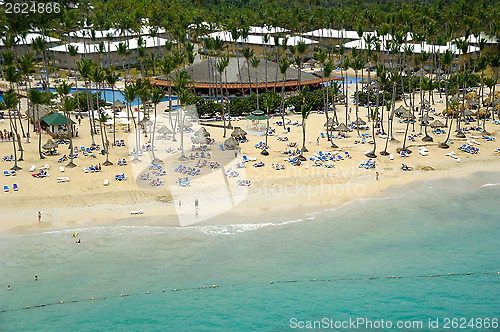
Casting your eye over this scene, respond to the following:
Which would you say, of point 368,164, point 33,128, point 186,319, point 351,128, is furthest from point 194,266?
point 33,128

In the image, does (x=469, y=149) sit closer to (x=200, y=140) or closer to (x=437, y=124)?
(x=437, y=124)

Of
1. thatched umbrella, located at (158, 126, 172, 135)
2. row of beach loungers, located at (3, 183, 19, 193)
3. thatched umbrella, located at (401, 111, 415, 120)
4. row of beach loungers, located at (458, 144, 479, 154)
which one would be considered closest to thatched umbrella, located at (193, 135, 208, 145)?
thatched umbrella, located at (158, 126, 172, 135)

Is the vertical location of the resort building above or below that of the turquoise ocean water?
above

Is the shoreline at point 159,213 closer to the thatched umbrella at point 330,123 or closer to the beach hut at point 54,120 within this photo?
the thatched umbrella at point 330,123

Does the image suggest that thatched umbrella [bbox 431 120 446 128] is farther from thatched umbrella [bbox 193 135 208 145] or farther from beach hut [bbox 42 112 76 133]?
beach hut [bbox 42 112 76 133]

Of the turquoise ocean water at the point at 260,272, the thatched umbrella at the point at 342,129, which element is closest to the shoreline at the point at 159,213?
the turquoise ocean water at the point at 260,272

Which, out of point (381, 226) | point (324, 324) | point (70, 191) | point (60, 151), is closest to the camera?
point (324, 324)

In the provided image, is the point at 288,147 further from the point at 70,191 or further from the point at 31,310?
the point at 31,310
